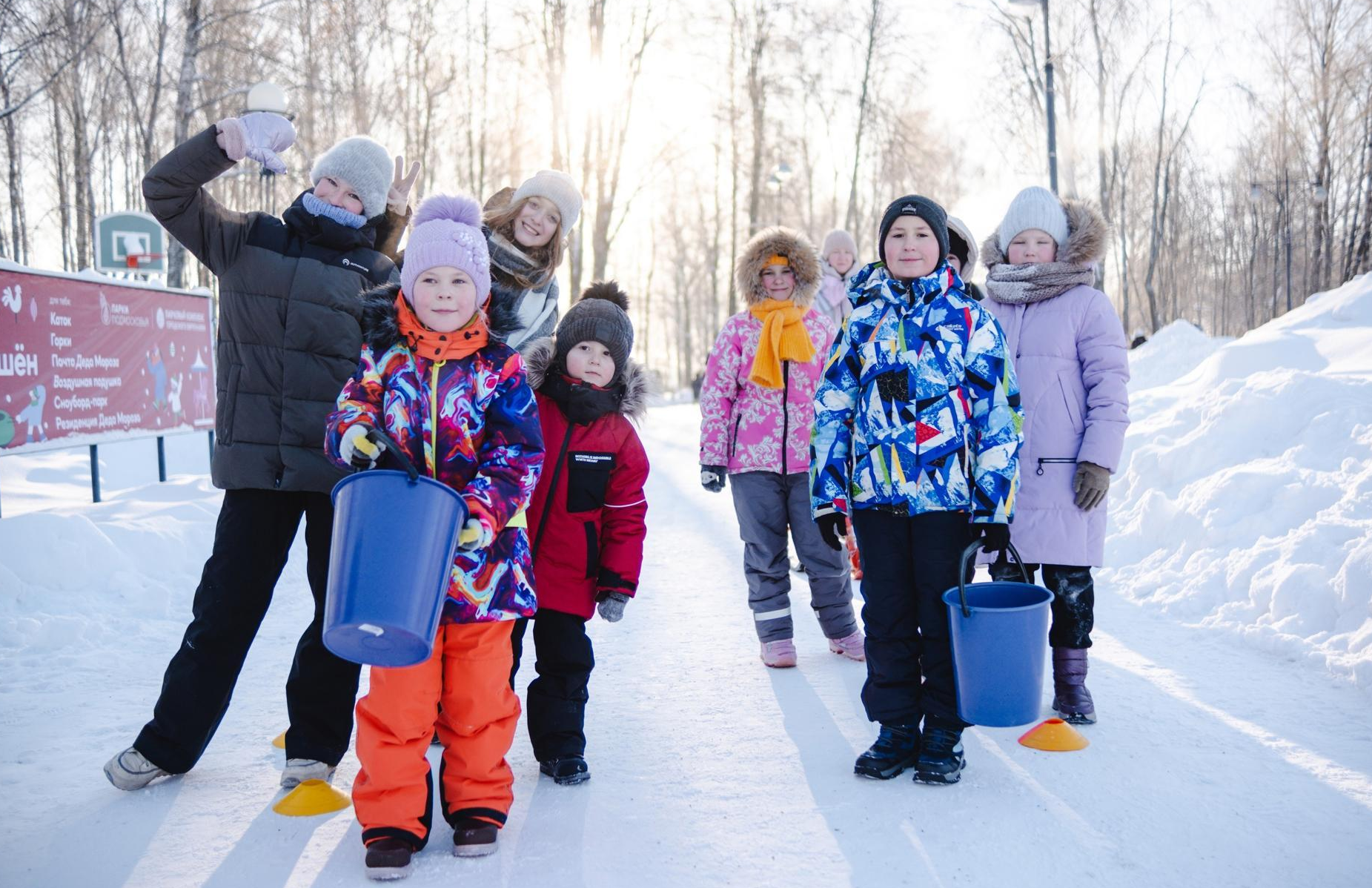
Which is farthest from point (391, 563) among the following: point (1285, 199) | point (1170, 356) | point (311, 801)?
point (1285, 199)

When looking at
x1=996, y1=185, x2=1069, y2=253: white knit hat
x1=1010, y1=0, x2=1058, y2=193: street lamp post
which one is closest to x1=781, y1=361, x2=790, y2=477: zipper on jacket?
x1=996, y1=185, x2=1069, y2=253: white knit hat

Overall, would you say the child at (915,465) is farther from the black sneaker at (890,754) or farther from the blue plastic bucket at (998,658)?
the blue plastic bucket at (998,658)

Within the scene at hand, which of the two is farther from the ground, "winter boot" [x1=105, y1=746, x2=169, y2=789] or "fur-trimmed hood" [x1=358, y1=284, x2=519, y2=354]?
"fur-trimmed hood" [x1=358, y1=284, x2=519, y2=354]

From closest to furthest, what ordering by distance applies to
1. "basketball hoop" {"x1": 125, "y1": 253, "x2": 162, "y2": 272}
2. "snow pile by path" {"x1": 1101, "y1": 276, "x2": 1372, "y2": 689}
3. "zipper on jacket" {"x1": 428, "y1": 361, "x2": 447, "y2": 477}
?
"zipper on jacket" {"x1": 428, "y1": 361, "x2": 447, "y2": 477}, "snow pile by path" {"x1": 1101, "y1": 276, "x2": 1372, "y2": 689}, "basketball hoop" {"x1": 125, "y1": 253, "x2": 162, "y2": 272}

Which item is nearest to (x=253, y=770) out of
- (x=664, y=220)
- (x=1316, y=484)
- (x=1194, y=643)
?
(x=1194, y=643)

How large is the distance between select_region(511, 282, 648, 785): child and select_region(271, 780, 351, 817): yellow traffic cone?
24.0 inches

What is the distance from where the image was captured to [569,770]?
9.98ft

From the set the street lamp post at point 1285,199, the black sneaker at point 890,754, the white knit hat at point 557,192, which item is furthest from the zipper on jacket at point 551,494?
the street lamp post at point 1285,199

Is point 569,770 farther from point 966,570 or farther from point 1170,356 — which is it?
point 1170,356

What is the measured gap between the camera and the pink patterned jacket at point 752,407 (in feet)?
14.6

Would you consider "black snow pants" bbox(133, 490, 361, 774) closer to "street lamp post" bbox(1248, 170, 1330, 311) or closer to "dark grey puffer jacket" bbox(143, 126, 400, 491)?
"dark grey puffer jacket" bbox(143, 126, 400, 491)

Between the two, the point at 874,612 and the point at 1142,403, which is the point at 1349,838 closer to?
the point at 874,612

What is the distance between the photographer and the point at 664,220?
43594 mm

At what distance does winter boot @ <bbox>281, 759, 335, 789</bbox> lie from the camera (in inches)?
115
